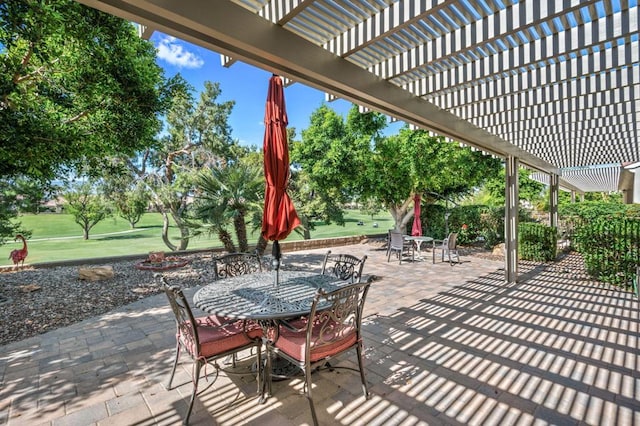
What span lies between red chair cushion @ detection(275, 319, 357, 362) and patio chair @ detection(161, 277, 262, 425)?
0.94 feet

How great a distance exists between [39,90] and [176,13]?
18.2 ft

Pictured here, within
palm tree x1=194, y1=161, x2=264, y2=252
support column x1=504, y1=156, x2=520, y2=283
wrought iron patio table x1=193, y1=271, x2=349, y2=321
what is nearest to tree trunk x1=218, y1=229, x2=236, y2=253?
palm tree x1=194, y1=161, x2=264, y2=252

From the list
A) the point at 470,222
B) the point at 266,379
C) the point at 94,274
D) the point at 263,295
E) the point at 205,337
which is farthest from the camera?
the point at 470,222

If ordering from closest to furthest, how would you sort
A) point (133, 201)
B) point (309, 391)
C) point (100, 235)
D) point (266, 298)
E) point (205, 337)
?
point (309, 391), point (205, 337), point (266, 298), point (133, 201), point (100, 235)

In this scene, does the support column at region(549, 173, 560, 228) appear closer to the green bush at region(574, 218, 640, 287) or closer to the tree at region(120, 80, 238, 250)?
the green bush at region(574, 218, 640, 287)

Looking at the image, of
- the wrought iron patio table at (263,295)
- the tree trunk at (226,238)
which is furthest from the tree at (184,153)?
the wrought iron patio table at (263,295)

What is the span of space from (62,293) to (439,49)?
7.24 metres

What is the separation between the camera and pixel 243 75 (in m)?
19.0

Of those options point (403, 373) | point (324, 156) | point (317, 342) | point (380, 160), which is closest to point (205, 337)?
point (317, 342)

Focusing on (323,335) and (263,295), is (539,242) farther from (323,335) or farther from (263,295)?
(263,295)

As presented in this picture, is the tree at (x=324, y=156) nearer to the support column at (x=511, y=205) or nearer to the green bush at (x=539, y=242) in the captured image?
the support column at (x=511, y=205)

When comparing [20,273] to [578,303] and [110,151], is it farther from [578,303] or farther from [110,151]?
[578,303]

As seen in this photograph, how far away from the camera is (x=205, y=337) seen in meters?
2.55

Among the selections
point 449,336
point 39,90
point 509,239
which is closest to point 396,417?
point 449,336
